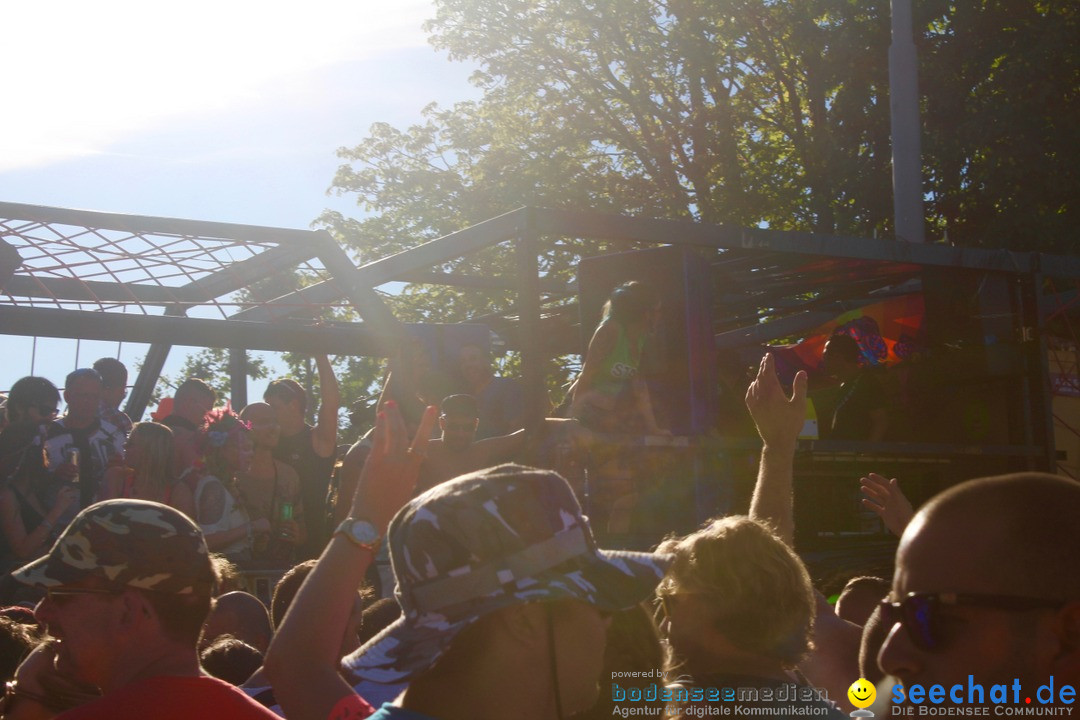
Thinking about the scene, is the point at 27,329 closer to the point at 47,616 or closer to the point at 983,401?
the point at 47,616

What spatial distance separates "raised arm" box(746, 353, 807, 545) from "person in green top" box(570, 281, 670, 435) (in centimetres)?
191

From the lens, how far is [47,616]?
2617 millimetres

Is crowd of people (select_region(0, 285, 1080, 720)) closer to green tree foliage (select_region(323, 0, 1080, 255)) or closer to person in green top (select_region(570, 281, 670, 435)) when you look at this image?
person in green top (select_region(570, 281, 670, 435))

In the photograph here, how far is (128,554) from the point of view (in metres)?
2.57

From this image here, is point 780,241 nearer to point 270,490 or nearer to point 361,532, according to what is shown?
point 270,490

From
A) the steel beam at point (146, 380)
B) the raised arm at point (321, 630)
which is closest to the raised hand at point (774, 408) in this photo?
the raised arm at point (321, 630)

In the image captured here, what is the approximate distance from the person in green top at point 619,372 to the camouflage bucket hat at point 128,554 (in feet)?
10.1

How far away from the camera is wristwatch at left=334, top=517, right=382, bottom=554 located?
2.16 meters

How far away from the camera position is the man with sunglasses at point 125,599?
2.55 m

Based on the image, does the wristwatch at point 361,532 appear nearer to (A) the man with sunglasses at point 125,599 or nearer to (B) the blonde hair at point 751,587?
(A) the man with sunglasses at point 125,599

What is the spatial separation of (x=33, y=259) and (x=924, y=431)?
509 cm

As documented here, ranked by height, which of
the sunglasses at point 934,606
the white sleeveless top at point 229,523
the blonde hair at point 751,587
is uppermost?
the sunglasses at point 934,606

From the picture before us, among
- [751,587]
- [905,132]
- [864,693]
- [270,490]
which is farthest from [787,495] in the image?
[905,132]

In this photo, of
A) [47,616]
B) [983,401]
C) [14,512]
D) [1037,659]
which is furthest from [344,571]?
[983,401]
